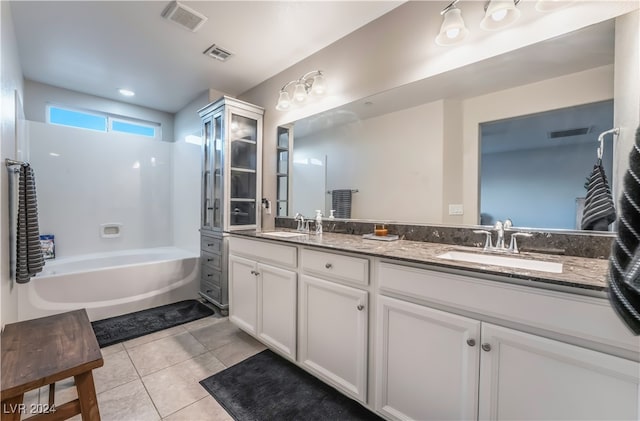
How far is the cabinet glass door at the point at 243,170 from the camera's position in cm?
281

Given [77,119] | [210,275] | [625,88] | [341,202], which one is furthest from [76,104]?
[625,88]

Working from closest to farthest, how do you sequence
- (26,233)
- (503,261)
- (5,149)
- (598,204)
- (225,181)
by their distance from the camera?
(598,204) < (503,261) < (5,149) < (26,233) < (225,181)

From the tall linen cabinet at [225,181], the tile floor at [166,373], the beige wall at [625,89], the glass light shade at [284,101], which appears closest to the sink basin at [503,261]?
the beige wall at [625,89]

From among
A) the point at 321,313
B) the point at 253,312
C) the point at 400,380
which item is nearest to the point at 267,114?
the point at 253,312

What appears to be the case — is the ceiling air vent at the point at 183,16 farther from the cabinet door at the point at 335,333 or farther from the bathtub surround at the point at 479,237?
the cabinet door at the point at 335,333

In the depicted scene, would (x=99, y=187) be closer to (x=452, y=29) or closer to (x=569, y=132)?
(x=452, y=29)

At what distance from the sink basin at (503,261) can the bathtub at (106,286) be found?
2782 millimetres

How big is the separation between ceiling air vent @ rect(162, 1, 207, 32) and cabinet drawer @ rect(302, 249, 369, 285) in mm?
1804

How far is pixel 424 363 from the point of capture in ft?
3.70

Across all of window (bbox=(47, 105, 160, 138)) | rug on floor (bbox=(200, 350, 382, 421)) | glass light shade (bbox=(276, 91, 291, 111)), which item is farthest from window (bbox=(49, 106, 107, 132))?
rug on floor (bbox=(200, 350, 382, 421))

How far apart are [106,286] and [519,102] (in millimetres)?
3551

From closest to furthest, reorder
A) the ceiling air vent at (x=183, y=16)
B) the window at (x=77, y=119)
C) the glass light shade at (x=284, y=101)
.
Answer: the ceiling air vent at (x=183, y=16) < the glass light shade at (x=284, y=101) < the window at (x=77, y=119)

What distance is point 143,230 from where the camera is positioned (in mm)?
3740

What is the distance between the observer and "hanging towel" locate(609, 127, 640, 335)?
426 mm
